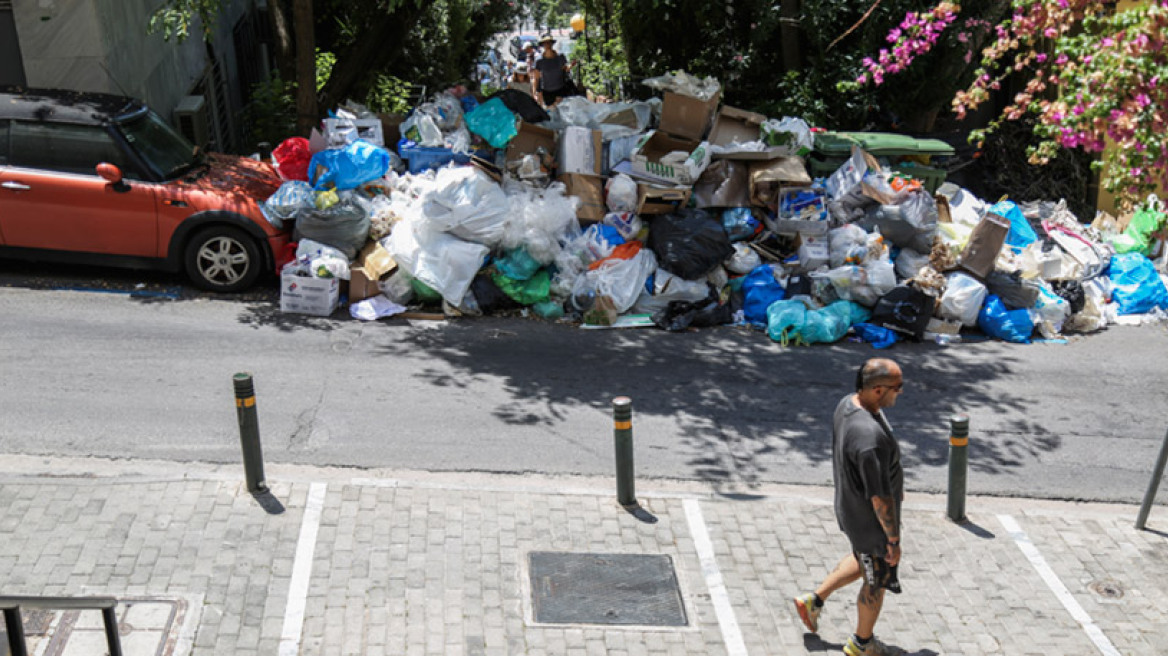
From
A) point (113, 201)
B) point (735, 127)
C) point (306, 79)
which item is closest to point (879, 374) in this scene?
point (735, 127)

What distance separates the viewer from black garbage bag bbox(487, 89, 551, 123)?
39.2 feet

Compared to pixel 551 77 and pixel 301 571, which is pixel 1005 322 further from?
pixel 551 77

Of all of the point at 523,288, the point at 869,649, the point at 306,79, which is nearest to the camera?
the point at 869,649

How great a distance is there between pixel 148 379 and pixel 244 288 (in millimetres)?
2294

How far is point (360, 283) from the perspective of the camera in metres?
10.5

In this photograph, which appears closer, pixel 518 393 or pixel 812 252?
pixel 518 393

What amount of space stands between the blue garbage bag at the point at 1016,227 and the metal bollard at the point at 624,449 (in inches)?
268

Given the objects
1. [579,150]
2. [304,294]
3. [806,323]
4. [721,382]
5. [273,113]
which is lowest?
[721,382]

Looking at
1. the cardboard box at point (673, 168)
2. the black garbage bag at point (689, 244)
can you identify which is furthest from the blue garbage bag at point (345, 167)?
the black garbage bag at point (689, 244)

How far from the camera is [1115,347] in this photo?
1104 cm

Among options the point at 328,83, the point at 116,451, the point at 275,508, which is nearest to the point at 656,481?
the point at 275,508

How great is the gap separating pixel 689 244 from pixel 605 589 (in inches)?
212

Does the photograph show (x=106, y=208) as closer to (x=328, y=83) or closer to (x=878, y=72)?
(x=328, y=83)

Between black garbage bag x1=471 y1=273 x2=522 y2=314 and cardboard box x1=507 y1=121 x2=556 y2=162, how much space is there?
1.59 metres
